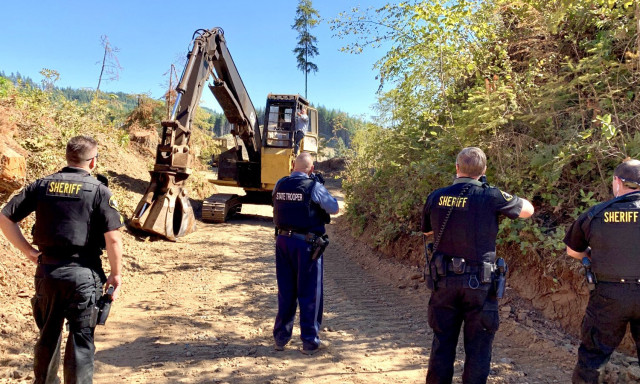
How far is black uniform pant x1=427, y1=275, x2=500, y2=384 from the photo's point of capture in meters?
2.85

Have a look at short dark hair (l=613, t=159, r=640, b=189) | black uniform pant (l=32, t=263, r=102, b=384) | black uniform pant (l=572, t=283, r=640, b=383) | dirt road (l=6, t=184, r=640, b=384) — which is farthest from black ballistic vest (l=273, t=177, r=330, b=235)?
short dark hair (l=613, t=159, r=640, b=189)

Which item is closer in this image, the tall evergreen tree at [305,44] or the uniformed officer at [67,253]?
the uniformed officer at [67,253]

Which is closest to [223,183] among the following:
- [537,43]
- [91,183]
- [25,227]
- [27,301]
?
[25,227]

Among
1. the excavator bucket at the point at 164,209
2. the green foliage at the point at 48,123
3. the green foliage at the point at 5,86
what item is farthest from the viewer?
the green foliage at the point at 5,86

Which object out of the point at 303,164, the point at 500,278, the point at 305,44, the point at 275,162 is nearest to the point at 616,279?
the point at 500,278

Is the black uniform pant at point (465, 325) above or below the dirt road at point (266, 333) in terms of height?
above

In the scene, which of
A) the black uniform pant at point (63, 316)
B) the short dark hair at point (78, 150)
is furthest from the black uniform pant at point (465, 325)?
the short dark hair at point (78, 150)

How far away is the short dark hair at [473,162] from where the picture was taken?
9.99 ft

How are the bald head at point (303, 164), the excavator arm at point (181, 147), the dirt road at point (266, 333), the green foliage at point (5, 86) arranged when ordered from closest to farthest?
the dirt road at point (266, 333), the bald head at point (303, 164), the excavator arm at point (181, 147), the green foliage at point (5, 86)

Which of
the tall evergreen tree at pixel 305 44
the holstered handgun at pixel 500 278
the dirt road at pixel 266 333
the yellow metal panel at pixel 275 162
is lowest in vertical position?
the dirt road at pixel 266 333

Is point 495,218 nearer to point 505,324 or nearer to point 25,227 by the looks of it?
point 505,324

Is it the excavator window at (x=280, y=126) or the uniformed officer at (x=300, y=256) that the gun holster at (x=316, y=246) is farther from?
the excavator window at (x=280, y=126)

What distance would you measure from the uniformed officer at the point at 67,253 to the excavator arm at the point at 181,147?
5051mm

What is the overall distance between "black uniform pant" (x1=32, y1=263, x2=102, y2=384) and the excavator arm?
5.09 m
